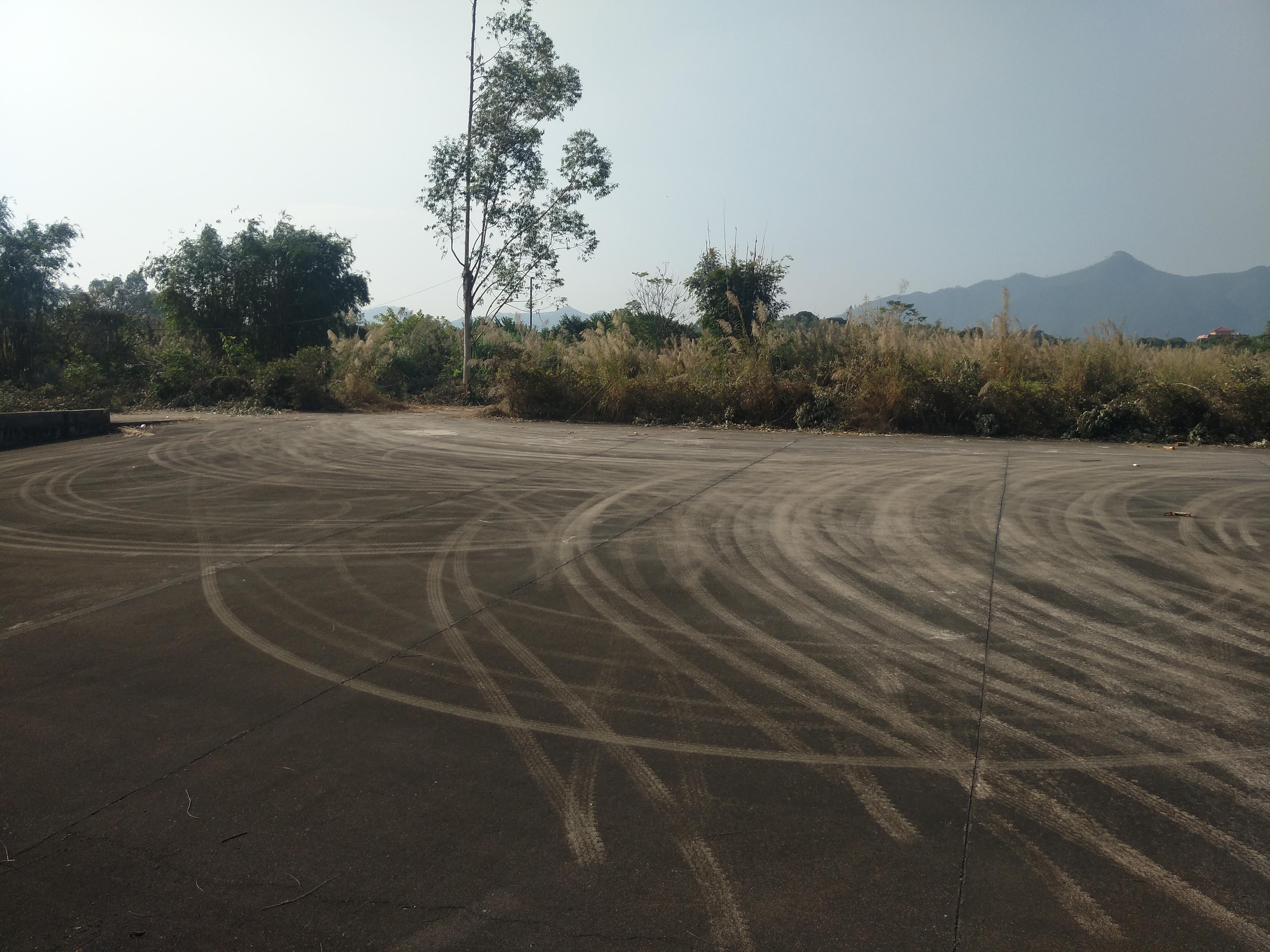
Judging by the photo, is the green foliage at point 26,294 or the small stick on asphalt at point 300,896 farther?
the green foliage at point 26,294

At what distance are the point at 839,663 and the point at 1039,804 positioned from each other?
1.33 meters

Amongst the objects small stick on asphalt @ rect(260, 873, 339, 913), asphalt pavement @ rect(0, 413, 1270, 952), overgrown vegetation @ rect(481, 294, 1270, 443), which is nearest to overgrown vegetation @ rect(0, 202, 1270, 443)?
overgrown vegetation @ rect(481, 294, 1270, 443)

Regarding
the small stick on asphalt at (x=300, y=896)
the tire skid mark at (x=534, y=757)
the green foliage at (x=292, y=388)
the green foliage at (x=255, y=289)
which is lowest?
the small stick on asphalt at (x=300, y=896)

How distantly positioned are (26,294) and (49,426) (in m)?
13.6

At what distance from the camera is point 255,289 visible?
3052 cm

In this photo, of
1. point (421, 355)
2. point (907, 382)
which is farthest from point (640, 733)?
point (421, 355)

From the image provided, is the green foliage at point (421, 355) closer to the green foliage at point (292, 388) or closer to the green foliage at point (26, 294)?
the green foliage at point (292, 388)

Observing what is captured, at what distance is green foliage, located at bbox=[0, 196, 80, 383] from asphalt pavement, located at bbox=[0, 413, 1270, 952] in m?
20.5

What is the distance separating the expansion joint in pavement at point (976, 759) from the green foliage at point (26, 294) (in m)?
26.1

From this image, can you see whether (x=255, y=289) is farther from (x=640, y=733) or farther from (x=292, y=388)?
(x=640, y=733)

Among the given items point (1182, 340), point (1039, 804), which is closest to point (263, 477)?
point (1039, 804)

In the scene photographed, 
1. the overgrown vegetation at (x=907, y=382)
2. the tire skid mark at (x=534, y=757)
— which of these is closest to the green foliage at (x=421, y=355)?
the overgrown vegetation at (x=907, y=382)

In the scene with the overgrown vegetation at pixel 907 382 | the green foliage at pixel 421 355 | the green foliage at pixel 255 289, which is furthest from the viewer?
the green foliage at pixel 255 289

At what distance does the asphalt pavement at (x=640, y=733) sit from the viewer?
2334 mm
